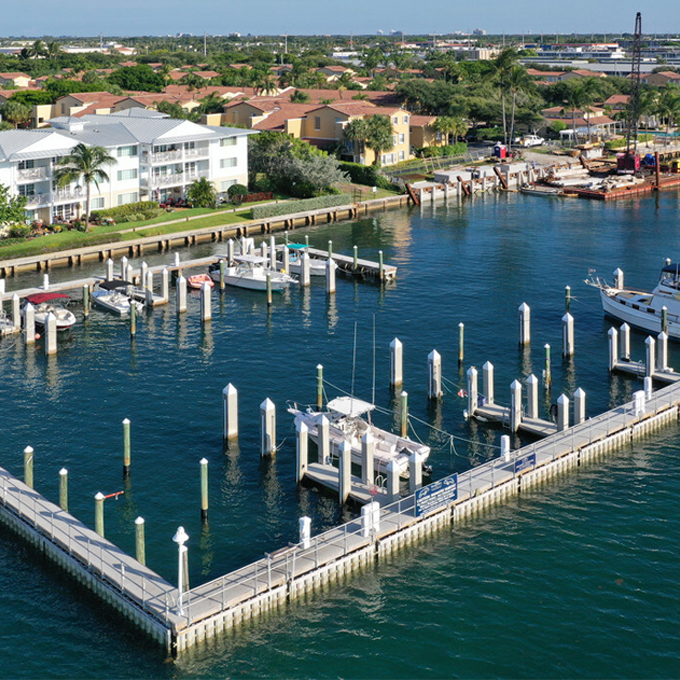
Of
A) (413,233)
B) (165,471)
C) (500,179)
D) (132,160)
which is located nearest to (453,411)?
(165,471)

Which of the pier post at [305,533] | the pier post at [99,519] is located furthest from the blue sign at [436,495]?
the pier post at [99,519]

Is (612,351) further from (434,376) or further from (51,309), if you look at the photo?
(51,309)

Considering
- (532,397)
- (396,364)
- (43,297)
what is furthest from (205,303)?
(532,397)

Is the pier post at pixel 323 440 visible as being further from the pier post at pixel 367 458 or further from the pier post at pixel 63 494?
the pier post at pixel 63 494

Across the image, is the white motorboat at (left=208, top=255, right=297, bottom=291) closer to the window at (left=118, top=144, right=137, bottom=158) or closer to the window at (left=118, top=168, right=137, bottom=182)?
the window at (left=118, top=168, right=137, bottom=182)

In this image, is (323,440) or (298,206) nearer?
(323,440)

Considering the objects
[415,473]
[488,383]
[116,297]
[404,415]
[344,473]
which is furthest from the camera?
[116,297]
